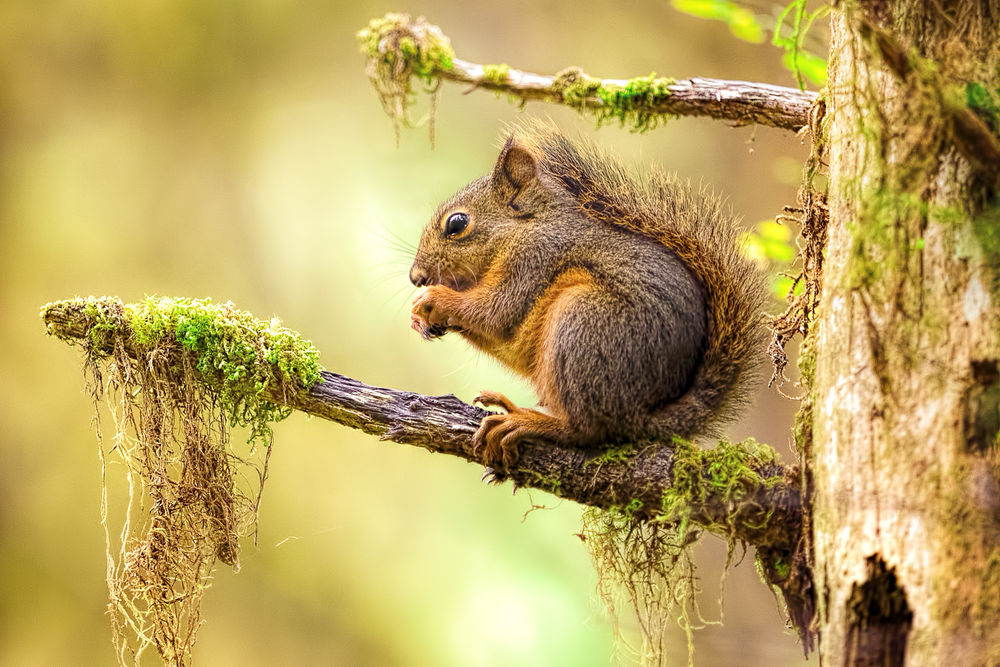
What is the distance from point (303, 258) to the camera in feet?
18.8

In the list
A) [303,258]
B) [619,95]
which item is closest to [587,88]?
[619,95]

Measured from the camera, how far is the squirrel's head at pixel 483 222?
278 cm

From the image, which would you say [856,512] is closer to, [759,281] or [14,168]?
[759,281]

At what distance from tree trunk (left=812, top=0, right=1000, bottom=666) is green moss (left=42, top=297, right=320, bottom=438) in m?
1.44

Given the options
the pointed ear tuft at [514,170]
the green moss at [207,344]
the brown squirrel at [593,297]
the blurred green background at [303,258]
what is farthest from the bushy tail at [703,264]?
the blurred green background at [303,258]

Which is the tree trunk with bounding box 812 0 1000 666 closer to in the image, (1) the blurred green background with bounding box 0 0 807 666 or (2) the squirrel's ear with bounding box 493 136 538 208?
(2) the squirrel's ear with bounding box 493 136 538 208

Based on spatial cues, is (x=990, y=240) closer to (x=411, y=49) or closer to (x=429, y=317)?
(x=429, y=317)

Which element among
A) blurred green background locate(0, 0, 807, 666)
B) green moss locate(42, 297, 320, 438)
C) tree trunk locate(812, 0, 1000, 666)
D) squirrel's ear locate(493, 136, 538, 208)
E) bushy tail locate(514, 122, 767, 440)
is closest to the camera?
tree trunk locate(812, 0, 1000, 666)

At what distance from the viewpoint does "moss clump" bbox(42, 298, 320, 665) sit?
2.25 meters

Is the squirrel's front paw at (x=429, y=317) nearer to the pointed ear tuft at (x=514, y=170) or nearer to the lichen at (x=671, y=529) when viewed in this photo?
the pointed ear tuft at (x=514, y=170)

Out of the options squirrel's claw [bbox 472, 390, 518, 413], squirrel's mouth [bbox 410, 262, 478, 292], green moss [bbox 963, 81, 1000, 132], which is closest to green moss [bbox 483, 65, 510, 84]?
squirrel's mouth [bbox 410, 262, 478, 292]

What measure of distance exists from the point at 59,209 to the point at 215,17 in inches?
67.4

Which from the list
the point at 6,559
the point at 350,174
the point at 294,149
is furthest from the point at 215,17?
the point at 6,559

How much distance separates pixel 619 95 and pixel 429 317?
3.09ft
